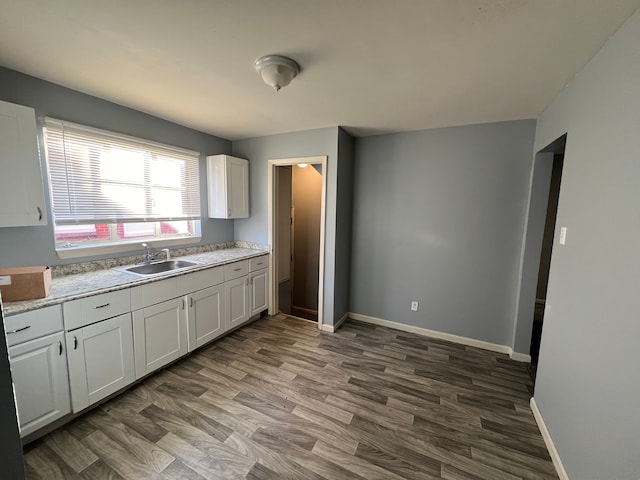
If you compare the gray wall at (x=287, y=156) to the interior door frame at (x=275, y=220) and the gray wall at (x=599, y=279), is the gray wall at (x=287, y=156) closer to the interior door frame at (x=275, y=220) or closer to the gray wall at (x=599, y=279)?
the interior door frame at (x=275, y=220)

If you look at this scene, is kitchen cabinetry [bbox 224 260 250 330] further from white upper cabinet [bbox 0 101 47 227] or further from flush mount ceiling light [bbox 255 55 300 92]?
flush mount ceiling light [bbox 255 55 300 92]

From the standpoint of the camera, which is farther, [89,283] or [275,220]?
[275,220]

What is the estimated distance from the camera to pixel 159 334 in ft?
7.22

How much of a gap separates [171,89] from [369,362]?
10.0 feet

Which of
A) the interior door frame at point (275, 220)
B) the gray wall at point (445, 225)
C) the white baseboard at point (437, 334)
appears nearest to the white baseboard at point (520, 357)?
the white baseboard at point (437, 334)

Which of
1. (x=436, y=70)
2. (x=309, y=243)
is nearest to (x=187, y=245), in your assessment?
(x=309, y=243)

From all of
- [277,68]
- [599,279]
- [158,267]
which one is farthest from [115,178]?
[599,279]

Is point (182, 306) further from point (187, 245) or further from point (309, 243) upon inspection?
point (309, 243)

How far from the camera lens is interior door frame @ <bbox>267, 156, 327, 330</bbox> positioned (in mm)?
2977

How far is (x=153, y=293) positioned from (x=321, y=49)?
2232 millimetres

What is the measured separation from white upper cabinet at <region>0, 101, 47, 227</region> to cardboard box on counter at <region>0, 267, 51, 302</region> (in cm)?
38

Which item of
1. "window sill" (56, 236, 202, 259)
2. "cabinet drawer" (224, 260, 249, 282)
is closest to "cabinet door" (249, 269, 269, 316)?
"cabinet drawer" (224, 260, 249, 282)

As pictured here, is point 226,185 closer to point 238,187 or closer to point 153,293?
point 238,187

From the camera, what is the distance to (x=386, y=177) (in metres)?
3.12
